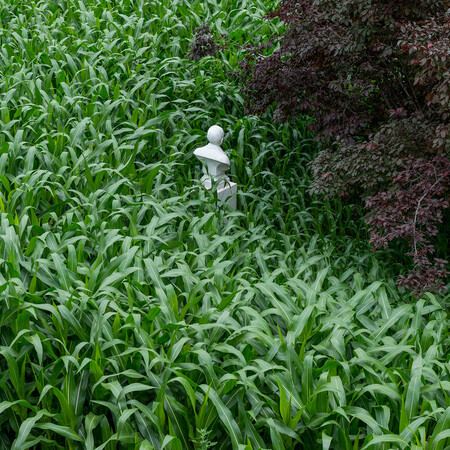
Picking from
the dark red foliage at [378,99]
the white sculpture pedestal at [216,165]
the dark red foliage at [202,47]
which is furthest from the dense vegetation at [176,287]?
the dark red foliage at [378,99]

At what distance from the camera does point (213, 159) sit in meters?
4.87

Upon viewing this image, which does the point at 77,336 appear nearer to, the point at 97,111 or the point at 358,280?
the point at 358,280

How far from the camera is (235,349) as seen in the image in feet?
9.66

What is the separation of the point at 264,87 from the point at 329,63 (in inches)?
21.8

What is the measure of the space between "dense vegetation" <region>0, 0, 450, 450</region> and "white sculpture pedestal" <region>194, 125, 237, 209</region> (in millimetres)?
160

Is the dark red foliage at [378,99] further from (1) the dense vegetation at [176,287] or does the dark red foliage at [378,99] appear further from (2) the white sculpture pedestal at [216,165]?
(2) the white sculpture pedestal at [216,165]

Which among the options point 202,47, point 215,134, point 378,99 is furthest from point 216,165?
point 202,47

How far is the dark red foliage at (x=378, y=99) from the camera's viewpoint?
4008mm

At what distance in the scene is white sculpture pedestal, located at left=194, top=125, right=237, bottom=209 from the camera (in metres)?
4.88

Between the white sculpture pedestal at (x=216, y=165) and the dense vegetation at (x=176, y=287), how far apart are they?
16cm

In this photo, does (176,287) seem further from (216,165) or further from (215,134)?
(215,134)

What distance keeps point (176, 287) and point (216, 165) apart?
154cm

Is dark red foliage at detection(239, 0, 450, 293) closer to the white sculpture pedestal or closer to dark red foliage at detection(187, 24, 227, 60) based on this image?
dark red foliage at detection(187, 24, 227, 60)

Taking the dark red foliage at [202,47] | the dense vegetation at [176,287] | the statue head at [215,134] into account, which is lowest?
the dense vegetation at [176,287]
